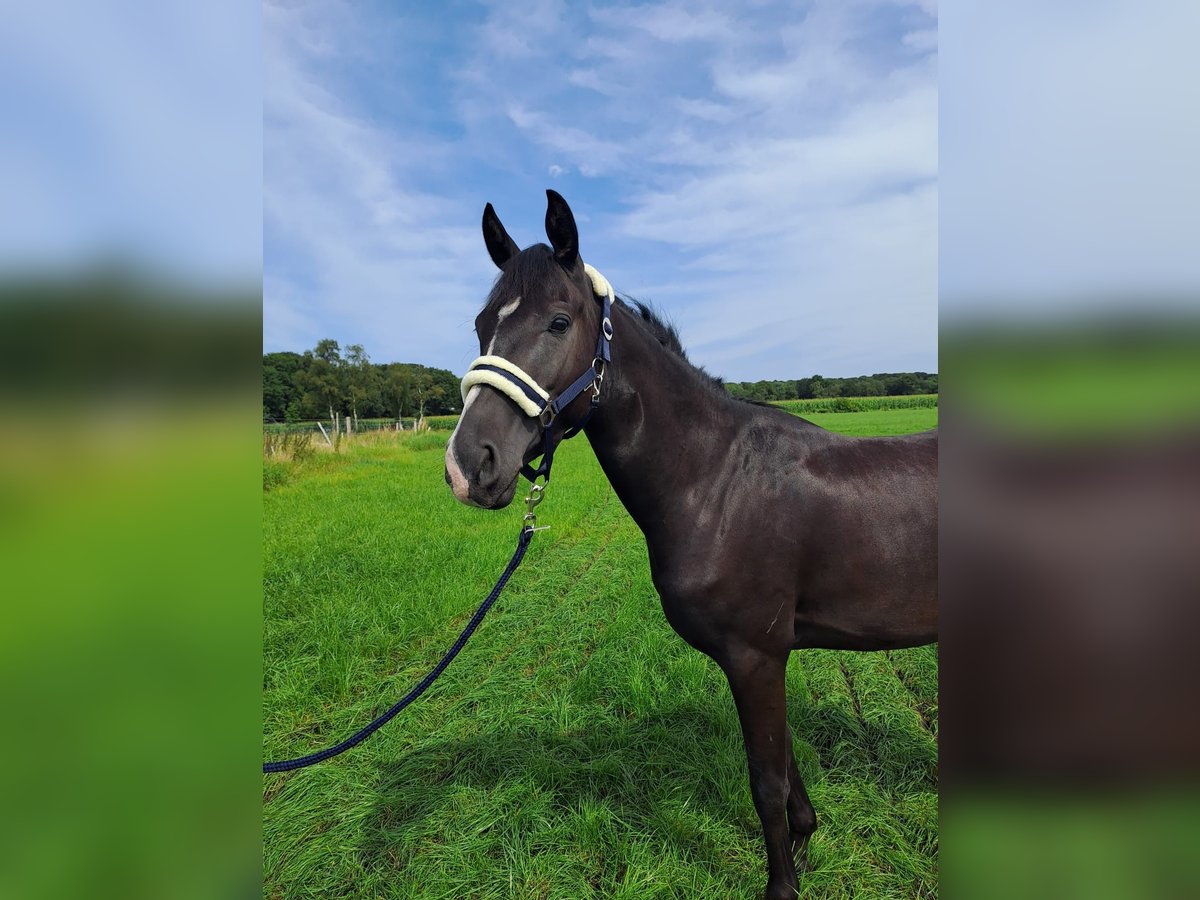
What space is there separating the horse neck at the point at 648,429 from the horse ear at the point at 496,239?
67 cm

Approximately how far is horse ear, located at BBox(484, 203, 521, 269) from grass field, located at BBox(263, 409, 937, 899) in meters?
3.34

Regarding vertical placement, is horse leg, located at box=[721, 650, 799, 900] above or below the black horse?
below

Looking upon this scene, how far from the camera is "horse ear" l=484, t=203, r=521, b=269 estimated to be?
2836mm

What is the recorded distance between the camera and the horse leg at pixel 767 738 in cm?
274

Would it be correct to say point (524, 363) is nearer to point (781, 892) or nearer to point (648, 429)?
point (648, 429)

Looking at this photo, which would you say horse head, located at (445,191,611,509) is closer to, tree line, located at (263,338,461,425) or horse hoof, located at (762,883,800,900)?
horse hoof, located at (762,883,800,900)

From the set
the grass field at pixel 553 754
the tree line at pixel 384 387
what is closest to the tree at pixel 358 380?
the tree line at pixel 384 387

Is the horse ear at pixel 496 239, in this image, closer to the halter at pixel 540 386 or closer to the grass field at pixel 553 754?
the halter at pixel 540 386

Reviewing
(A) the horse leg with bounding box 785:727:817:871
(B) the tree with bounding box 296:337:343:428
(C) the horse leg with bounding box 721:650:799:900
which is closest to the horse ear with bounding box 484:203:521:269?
(C) the horse leg with bounding box 721:650:799:900
